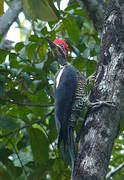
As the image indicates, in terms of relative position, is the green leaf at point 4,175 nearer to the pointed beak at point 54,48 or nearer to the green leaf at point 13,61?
the green leaf at point 13,61

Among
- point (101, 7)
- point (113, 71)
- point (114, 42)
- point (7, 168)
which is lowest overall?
point (7, 168)

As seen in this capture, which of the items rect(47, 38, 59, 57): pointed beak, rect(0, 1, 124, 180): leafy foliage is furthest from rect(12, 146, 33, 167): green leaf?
rect(47, 38, 59, 57): pointed beak

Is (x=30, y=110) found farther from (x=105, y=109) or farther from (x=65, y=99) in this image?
(x=105, y=109)

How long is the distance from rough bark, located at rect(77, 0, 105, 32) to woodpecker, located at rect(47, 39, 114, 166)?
2.11 feet

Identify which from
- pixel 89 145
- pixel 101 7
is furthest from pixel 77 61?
pixel 89 145

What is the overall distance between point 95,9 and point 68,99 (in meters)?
0.97

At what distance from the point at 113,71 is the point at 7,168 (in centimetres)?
127

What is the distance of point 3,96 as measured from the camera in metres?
2.75

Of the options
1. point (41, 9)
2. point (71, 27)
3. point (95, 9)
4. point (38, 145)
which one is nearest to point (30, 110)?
point (38, 145)

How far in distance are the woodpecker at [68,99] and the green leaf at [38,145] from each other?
172 millimetres

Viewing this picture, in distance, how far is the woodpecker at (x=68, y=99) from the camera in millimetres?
2900

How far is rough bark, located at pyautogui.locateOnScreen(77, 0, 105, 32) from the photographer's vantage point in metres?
2.73

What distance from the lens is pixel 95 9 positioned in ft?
9.09

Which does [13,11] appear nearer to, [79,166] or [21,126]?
[21,126]
